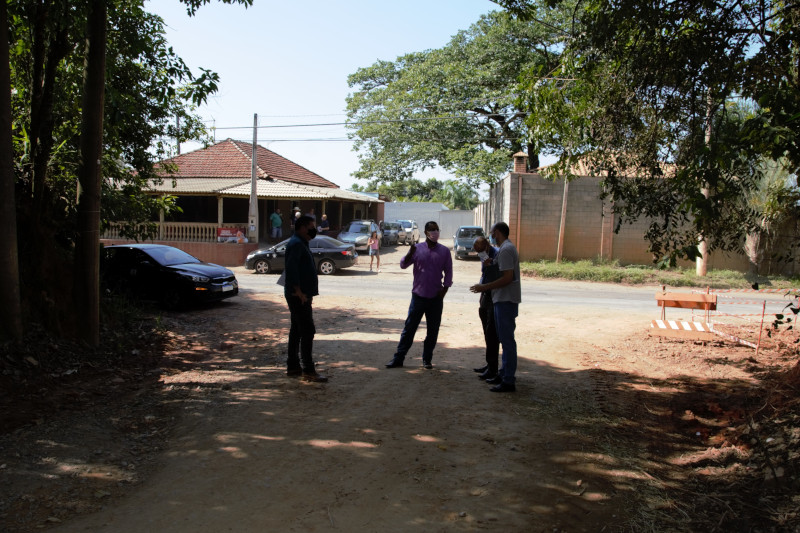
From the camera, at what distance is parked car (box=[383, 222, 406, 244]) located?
35.1 metres

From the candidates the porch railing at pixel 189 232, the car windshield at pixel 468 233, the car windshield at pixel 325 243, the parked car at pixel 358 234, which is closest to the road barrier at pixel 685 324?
the car windshield at pixel 325 243

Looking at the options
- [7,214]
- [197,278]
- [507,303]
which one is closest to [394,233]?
[197,278]

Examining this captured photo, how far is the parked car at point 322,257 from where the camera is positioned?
20.5 metres

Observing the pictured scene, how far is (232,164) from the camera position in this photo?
30938 millimetres

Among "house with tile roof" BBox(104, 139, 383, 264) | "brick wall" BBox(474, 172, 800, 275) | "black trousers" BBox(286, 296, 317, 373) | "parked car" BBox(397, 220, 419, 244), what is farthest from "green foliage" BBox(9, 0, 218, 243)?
"parked car" BBox(397, 220, 419, 244)

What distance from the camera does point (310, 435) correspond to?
5047 mm

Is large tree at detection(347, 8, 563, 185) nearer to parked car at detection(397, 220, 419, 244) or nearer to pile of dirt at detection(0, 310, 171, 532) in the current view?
parked car at detection(397, 220, 419, 244)

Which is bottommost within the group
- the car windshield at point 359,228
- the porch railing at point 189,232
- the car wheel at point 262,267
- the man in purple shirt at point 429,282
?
the car wheel at point 262,267

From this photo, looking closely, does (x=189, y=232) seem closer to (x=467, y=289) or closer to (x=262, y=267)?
(x=262, y=267)

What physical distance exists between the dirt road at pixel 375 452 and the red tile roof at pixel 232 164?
2316 cm

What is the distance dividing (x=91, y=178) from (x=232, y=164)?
24.3 metres

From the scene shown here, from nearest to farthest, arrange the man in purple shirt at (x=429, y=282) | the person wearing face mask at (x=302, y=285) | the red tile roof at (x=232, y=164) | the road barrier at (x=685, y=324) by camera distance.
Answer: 1. the person wearing face mask at (x=302, y=285)
2. the man in purple shirt at (x=429, y=282)
3. the road barrier at (x=685, y=324)
4. the red tile roof at (x=232, y=164)

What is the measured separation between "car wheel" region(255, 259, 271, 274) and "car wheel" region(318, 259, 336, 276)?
6.00 ft

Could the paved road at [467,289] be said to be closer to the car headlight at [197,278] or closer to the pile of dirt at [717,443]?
the car headlight at [197,278]
